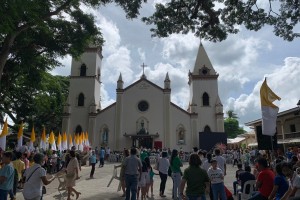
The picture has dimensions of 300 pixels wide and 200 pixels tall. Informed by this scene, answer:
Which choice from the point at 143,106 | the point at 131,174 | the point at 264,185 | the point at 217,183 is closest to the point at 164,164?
the point at 131,174

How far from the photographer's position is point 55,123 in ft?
145

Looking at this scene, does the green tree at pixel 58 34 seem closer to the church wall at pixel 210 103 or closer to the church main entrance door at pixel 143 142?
the church main entrance door at pixel 143 142

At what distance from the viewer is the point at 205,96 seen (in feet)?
124

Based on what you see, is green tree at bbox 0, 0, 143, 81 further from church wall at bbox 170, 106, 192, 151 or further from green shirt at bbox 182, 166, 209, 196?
church wall at bbox 170, 106, 192, 151

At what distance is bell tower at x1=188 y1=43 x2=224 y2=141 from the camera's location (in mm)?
35812

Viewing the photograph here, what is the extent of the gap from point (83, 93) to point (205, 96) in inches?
628

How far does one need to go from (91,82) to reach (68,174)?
97.0 ft

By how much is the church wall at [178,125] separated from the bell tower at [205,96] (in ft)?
3.41

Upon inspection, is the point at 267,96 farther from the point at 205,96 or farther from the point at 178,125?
the point at 205,96

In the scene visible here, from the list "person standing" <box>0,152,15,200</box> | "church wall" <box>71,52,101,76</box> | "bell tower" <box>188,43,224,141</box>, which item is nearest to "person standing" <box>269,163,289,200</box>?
"person standing" <box>0,152,15,200</box>

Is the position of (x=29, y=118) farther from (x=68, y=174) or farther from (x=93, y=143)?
(x=68, y=174)

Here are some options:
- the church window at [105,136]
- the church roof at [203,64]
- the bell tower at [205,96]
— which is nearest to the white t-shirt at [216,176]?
the bell tower at [205,96]

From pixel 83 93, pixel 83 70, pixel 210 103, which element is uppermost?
pixel 83 70

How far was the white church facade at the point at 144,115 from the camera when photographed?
1357 inches
